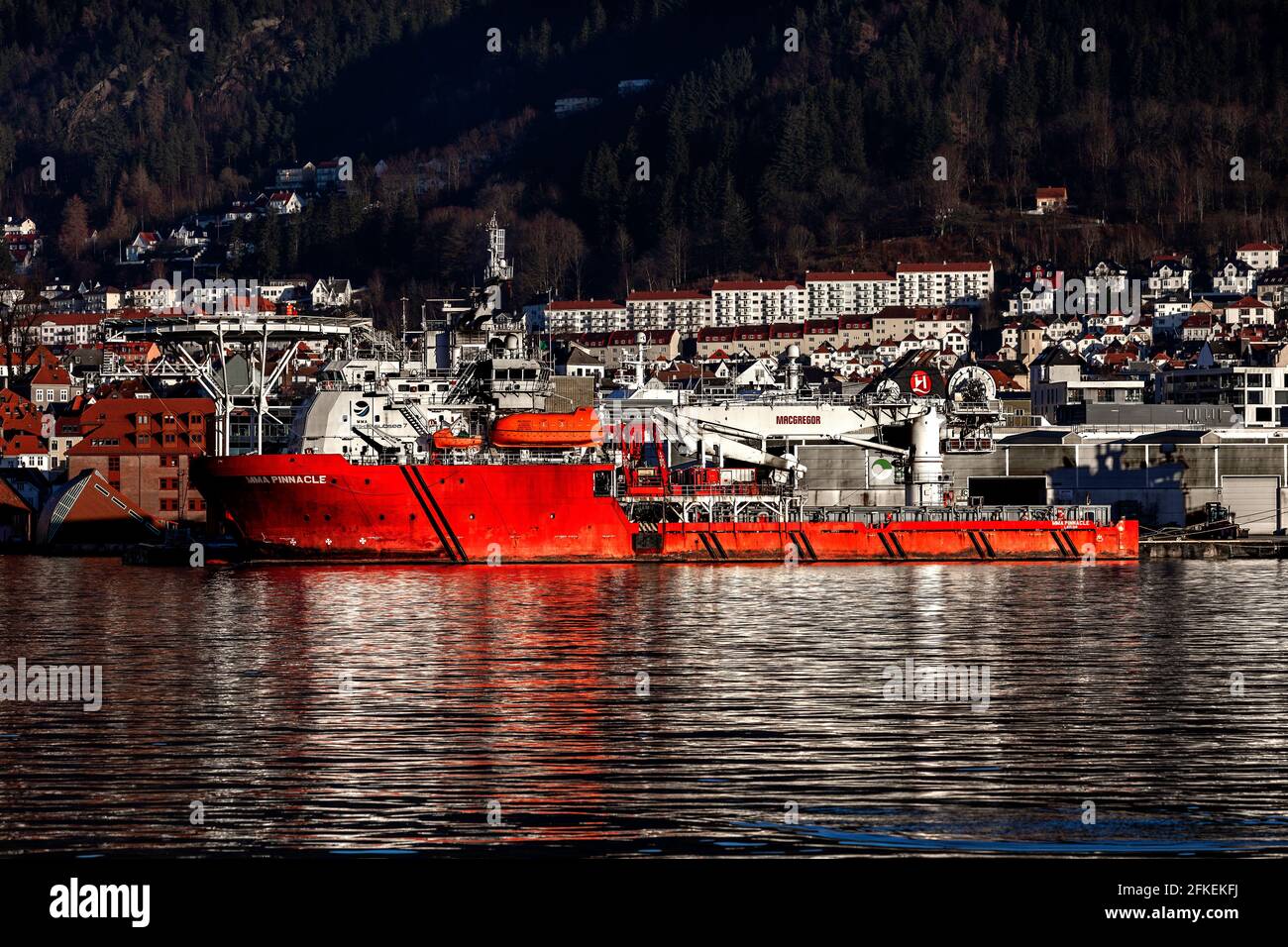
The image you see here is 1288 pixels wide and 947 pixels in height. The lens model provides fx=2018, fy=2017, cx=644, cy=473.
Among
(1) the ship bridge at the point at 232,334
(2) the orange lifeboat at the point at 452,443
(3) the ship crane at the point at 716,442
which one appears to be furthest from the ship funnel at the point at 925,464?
(1) the ship bridge at the point at 232,334

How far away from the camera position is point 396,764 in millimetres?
24266

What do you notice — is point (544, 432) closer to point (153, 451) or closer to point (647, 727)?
point (153, 451)

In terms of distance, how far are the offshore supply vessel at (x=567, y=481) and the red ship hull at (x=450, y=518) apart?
65 mm

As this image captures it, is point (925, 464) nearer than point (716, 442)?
Yes

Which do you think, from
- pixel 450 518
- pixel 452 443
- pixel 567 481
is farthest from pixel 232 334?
pixel 567 481

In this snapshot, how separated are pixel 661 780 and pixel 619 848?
3932 millimetres

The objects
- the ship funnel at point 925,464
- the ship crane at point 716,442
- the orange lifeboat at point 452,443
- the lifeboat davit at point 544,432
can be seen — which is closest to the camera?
the lifeboat davit at point 544,432

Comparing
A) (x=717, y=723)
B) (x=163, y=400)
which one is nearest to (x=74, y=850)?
(x=717, y=723)

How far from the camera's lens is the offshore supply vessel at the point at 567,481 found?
6650 cm

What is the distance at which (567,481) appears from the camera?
67.6 meters

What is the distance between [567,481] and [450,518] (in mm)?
4097

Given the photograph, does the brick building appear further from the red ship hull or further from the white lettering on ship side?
the white lettering on ship side

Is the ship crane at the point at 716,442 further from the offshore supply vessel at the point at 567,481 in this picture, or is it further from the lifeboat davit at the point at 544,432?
the lifeboat davit at the point at 544,432

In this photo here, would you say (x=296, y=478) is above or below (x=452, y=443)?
below
